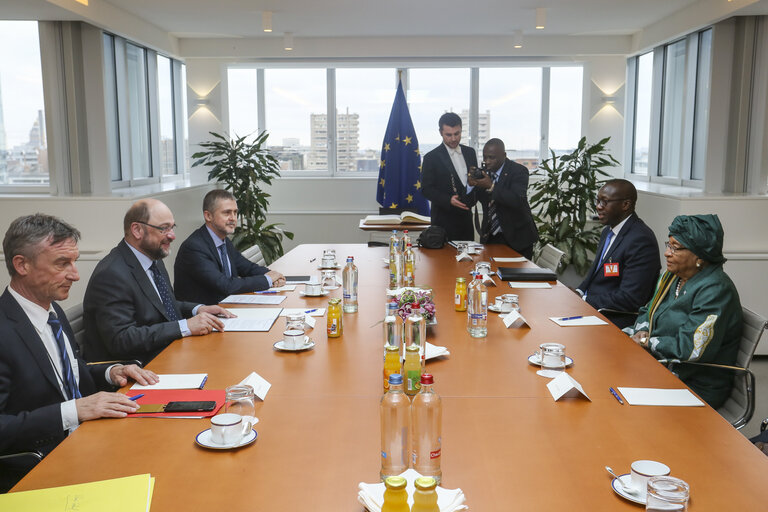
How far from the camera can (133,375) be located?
7.91 ft

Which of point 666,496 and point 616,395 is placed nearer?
point 666,496

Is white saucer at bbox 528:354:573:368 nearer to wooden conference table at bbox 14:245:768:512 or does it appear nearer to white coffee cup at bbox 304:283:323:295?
wooden conference table at bbox 14:245:768:512

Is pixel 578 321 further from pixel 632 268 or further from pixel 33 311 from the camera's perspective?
pixel 33 311

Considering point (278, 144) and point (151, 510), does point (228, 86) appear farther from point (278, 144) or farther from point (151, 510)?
point (151, 510)

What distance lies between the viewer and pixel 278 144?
31.6ft

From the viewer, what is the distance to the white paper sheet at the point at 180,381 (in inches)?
92.4

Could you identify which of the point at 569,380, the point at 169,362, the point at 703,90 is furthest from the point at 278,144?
the point at 569,380

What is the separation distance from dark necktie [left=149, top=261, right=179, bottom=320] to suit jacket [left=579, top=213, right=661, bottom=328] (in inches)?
94.2

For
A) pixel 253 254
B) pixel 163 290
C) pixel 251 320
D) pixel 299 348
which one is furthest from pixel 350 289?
pixel 253 254

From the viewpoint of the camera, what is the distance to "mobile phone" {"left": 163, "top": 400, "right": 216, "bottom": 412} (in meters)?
2.11

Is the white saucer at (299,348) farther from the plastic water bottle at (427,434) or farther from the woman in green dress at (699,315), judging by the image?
the woman in green dress at (699,315)

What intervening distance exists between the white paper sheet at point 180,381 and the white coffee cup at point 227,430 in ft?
1.60

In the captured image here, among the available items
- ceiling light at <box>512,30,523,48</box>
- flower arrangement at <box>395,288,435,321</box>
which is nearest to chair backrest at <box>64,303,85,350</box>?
flower arrangement at <box>395,288,435,321</box>

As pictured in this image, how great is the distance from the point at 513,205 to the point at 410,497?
419 centimetres
